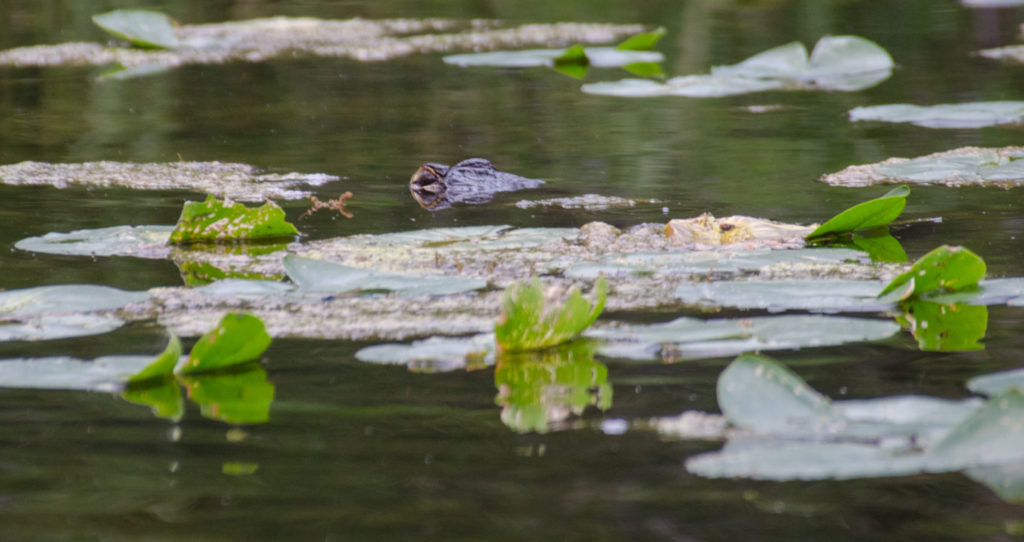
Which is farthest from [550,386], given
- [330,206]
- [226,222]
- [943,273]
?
[330,206]

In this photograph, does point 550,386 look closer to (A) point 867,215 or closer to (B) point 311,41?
(A) point 867,215

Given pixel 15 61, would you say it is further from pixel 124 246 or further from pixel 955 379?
pixel 955 379

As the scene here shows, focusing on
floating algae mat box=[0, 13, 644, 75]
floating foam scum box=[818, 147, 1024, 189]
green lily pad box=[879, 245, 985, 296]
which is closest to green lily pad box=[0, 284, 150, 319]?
green lily pad box=[879, 245, 985, 296]

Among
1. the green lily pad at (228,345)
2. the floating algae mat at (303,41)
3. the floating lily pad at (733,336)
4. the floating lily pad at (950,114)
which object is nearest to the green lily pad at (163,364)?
the green lily pad at (228,345)

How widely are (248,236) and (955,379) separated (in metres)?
1.44

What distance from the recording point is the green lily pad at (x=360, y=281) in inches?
71.7

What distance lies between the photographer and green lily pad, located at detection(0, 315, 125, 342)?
5.40ft

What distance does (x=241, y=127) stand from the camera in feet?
13.2

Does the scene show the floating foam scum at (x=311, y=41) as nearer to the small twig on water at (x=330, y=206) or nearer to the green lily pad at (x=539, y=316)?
the small twig on water at (x=330, y=206)

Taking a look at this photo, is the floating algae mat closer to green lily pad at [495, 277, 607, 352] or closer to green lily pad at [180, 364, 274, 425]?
green lily pad at [180, 364, 274, 425]

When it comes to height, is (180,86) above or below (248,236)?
above

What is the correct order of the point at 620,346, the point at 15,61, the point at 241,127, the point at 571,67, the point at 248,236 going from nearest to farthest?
the point at 620,346 < the point at 248,236 < the point at 241,127 < the point at 571,67 < the point at 15,61

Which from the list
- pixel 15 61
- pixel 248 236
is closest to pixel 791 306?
pixel 248 236

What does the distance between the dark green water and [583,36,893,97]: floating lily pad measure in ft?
0.28
